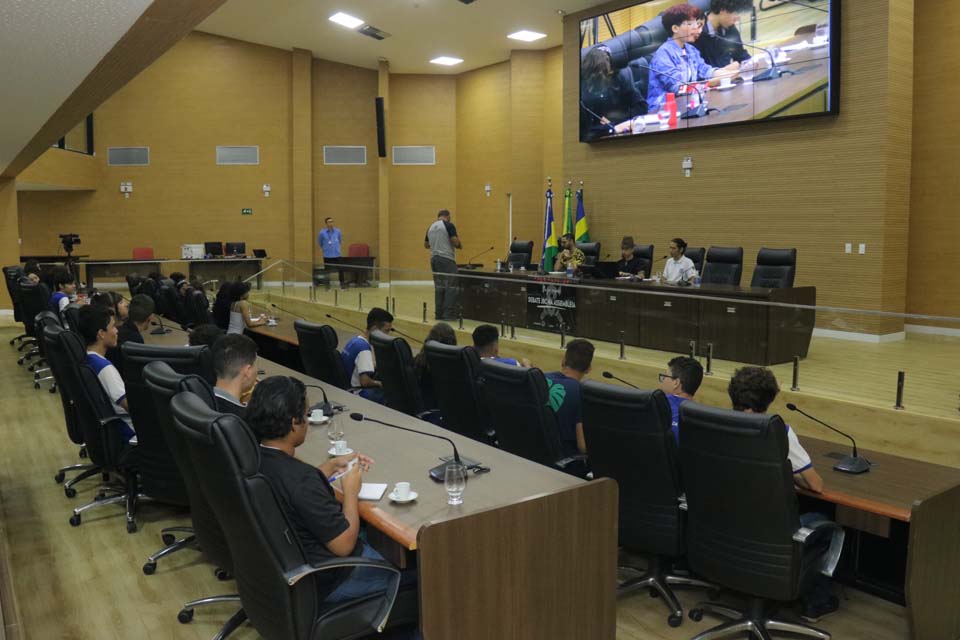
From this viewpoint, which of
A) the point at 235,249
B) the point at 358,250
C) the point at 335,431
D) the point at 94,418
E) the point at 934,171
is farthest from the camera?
the point at 358,250

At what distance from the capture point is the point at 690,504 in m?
3.36

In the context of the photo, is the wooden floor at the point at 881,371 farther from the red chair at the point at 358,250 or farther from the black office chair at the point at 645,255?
the red chair at the point at 358,250

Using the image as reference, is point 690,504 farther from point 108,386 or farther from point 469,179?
point 469,179

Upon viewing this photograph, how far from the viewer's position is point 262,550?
7.78 ft

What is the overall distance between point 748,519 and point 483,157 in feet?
48.5

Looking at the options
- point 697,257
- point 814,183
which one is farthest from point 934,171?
point 697,257

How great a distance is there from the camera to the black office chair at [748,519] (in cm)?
304

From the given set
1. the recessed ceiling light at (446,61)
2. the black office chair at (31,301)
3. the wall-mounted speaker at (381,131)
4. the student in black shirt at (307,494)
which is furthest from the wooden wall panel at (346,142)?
the student in black shirt at (307,494)

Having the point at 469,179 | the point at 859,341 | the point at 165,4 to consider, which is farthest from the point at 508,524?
the point at 469,179

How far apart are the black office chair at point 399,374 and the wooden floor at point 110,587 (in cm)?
149

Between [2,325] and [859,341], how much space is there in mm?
14012

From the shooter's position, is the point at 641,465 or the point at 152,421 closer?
the point at 641,465

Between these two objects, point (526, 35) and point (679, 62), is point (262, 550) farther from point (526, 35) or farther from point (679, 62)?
point (526, 35)

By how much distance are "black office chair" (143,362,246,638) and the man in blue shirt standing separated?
9.34m
